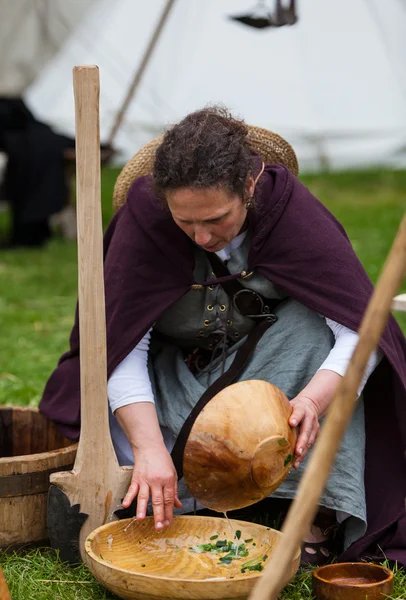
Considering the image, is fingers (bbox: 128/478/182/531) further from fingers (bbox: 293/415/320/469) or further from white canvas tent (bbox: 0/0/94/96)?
white canvas tent (bbox: 0/0/94/96)

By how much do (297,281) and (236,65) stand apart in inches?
300

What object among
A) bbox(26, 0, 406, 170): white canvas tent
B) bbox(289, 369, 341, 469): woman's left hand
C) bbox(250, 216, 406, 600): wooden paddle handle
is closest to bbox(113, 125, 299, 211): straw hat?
bbox(289, 369, 341, 469): woman's left hand

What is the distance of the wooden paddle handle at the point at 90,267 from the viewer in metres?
2.28

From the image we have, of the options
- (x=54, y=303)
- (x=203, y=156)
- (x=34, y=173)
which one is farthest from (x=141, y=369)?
(x=34, y=173)

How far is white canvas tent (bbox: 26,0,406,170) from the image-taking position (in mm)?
9695

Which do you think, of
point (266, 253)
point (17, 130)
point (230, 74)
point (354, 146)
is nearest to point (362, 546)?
point (266, 253)

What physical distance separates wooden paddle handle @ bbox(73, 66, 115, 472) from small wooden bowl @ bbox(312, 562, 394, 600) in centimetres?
62

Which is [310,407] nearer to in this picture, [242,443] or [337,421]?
[242,443]

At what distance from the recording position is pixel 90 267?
92.2 inches

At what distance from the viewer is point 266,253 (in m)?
2.55

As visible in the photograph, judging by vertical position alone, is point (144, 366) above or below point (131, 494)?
above

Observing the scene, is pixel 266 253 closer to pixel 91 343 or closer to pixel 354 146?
pixel 91 343

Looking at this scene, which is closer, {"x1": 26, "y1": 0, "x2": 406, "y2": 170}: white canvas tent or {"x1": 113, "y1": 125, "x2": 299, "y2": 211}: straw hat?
{"x1": 113, "y1": 125, "x2": 299, "y2": 211}: straw hat

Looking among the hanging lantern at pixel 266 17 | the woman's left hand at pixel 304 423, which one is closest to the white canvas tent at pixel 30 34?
the hanging lantern at pixel 266 17
